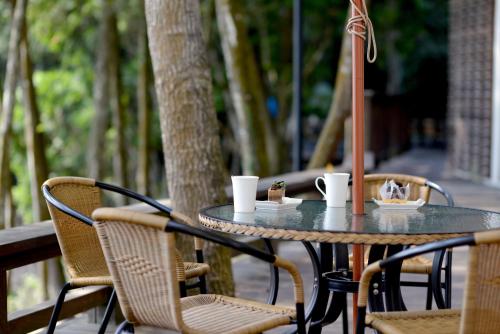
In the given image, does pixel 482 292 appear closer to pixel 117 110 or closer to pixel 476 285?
pixel 476 285

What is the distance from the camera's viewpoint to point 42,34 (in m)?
19.6

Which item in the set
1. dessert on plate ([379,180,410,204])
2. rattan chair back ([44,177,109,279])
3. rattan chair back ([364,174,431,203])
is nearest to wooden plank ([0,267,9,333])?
rattan chair back ([44,177,109,279])

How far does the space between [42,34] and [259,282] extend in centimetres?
1304

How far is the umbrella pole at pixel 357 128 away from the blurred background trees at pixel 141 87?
794 cm

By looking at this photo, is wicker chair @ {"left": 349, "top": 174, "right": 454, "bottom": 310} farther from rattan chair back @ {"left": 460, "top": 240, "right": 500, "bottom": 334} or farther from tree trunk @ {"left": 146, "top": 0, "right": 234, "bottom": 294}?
rattan chair back @ {"left": 460, "top": 240, "right": 500, "bottom": 334}

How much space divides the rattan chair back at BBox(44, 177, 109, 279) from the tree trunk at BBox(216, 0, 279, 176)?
304 inches

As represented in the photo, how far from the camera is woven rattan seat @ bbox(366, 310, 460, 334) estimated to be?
143 inches

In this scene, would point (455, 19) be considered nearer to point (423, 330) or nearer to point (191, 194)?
point (191, 194)

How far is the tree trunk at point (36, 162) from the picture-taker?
45.2 ft

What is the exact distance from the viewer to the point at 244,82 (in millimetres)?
12938

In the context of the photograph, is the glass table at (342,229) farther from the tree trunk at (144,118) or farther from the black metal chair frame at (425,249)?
the tree trunk at (144,118)

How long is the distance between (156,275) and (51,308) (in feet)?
7.00

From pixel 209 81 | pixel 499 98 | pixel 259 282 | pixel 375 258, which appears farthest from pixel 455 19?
pixel 375 258

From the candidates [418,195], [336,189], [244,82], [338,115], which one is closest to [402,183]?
[418,195]
